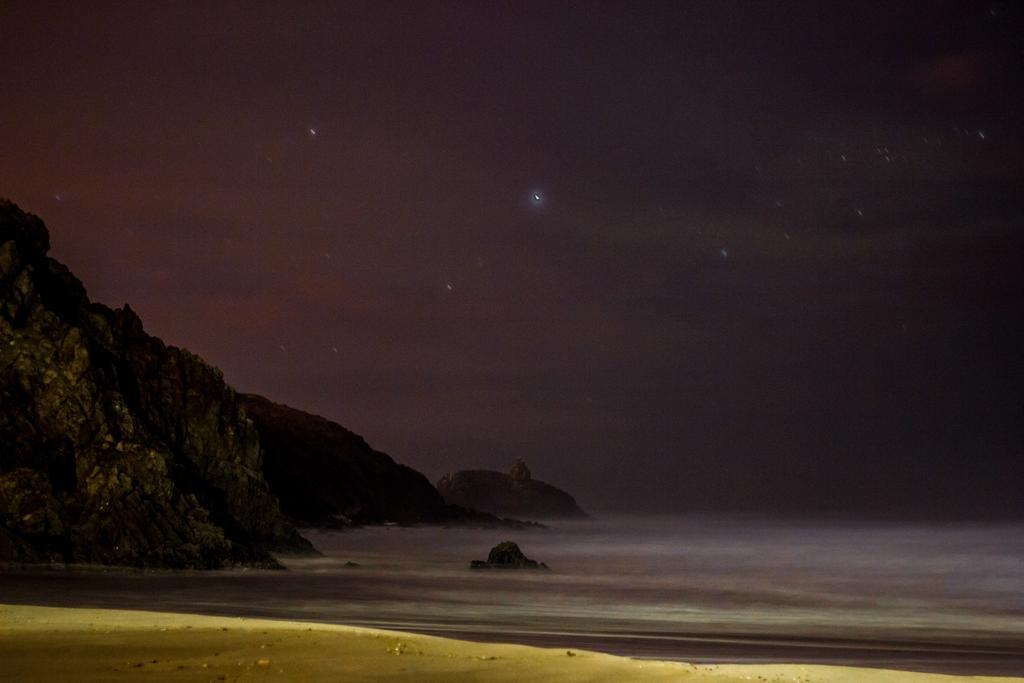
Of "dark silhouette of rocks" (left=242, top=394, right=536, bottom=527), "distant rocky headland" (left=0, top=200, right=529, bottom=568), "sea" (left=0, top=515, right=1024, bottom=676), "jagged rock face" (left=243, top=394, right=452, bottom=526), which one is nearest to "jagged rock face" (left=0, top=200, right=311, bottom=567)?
"distant rocky headland" (left=0, top=200, right=529, bottom=568)

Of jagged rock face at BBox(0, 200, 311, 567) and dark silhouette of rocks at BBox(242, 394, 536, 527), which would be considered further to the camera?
dark silhouette of rocks at BBox(242, 394, 536, 527)

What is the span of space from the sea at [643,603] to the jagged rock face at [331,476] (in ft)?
142

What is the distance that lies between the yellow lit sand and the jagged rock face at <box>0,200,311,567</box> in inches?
851

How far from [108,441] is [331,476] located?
281ft

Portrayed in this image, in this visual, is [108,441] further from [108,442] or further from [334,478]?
[334,478]

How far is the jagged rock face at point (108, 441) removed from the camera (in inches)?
1347

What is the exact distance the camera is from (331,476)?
121062 millimetres

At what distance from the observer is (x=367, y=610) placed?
2856cm

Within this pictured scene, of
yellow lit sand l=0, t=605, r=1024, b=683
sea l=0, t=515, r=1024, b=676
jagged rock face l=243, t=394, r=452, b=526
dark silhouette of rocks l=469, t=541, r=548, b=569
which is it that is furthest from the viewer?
jagged rock face l=243, t=394, r=452, b=526

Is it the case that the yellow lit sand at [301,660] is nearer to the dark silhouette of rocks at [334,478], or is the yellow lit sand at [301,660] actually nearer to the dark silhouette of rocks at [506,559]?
the dark silhouette of rocks at [506,559]

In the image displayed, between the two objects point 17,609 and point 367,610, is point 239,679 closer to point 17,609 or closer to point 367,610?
point 17,609

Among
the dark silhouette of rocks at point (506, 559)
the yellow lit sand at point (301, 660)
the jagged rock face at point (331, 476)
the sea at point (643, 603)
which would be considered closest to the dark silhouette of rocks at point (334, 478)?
the jagged rock face at point (331, 476)

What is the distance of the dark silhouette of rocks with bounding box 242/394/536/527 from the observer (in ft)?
326

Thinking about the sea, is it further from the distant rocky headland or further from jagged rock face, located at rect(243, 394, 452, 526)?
jagged rock face, located at rect(243, 394, 452, 526)
